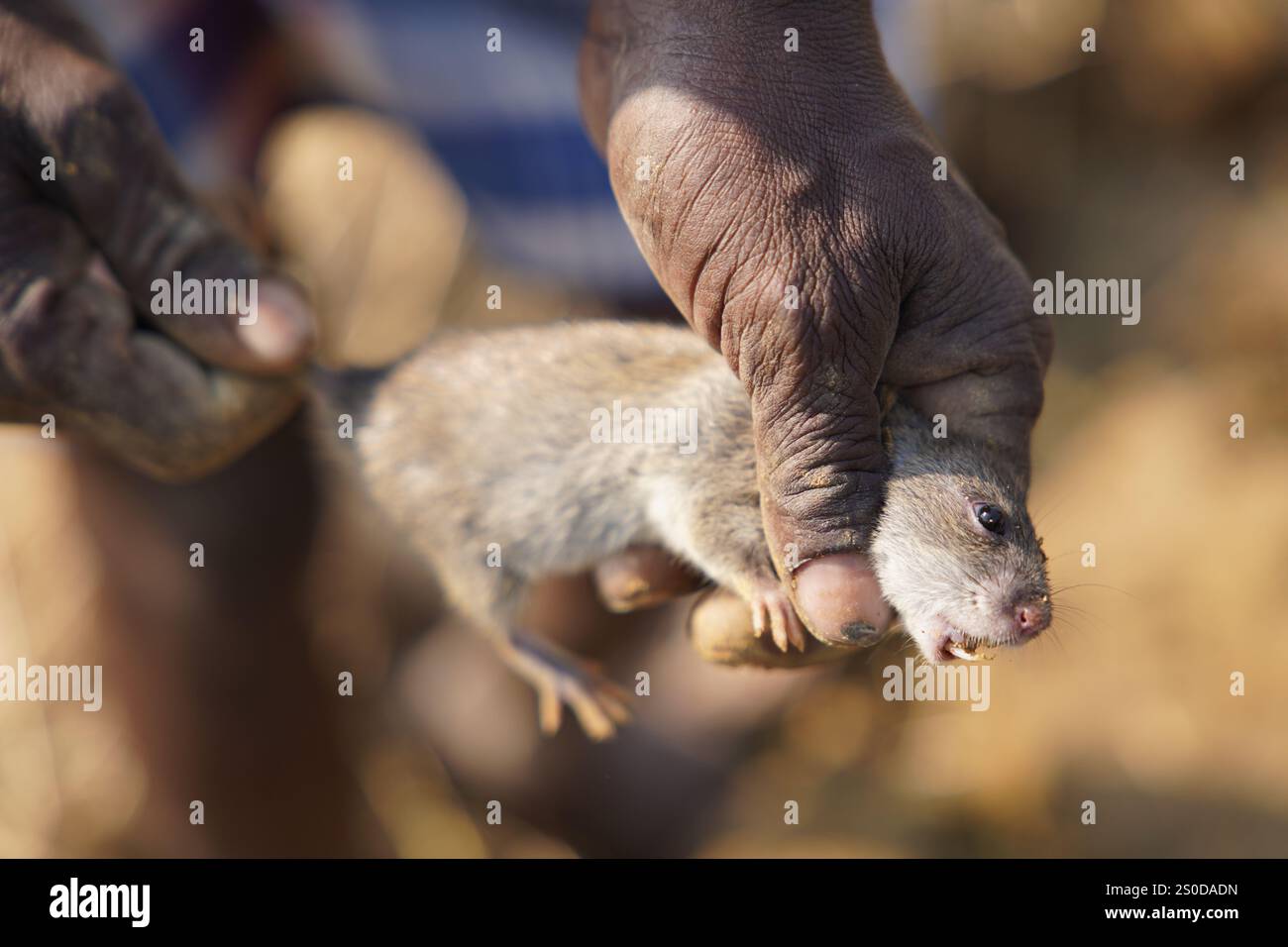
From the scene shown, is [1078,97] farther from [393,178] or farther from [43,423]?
[43,423]

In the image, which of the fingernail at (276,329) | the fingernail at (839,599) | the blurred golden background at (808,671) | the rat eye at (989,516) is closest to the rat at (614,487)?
the rat eye at (989,516)

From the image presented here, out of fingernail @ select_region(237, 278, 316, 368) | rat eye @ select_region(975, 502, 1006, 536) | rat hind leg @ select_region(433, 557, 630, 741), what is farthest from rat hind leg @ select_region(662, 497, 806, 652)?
fingernail @ select_region(237, 278, 316, 368)

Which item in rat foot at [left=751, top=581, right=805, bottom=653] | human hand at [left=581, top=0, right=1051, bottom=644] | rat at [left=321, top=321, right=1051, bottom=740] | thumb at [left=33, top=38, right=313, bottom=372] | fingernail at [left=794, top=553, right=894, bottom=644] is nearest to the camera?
human hand at [left=581, top=0, right=1051, bottom=644]

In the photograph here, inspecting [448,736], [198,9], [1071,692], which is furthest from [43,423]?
[1071,692]

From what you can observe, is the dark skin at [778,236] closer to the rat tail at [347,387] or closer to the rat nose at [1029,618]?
the rat nose at [1029,618]

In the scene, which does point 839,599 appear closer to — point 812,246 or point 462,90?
point 812,246

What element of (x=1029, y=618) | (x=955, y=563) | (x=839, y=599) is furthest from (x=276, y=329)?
(x=1029, y=618)

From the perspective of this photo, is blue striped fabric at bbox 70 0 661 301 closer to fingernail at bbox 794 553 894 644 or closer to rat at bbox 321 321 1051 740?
rat at bbox 321 321 1051 740
